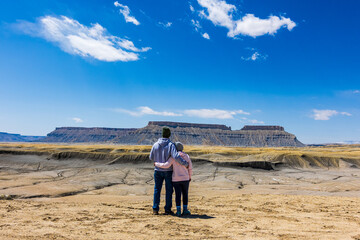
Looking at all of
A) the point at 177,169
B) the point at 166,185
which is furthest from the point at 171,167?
the point at 166,185

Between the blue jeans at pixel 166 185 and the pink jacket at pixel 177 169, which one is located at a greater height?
the pink jacket at pixel 177 169

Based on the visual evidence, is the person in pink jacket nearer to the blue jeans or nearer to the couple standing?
the couple standing

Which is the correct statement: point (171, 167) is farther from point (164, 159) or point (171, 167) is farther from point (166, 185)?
point (166, 185)

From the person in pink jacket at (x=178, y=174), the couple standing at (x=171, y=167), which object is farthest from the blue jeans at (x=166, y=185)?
the person in pink jacket at (x=178, y=174)

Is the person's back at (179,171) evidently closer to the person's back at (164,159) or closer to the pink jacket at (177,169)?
the pink jacket at (177,169)

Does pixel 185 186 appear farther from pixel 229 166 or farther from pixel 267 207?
pixel 229 166

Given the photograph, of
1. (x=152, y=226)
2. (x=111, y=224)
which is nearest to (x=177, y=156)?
(x=152, y=226)

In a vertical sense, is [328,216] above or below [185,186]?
below

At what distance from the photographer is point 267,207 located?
8.00 metres

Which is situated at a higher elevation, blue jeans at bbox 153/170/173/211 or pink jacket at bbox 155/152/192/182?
pink jacket at bbox 155/152/192/182

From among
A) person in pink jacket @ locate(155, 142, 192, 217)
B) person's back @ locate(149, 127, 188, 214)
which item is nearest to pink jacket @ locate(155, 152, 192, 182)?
person in pink jacket @ locate(155, 142, 192, 217)

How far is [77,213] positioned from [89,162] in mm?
35759

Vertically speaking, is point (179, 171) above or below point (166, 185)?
above

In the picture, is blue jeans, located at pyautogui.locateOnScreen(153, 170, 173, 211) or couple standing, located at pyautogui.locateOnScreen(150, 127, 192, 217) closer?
couple standing, located at pyautogui.locateOnScreen(150, 127, 192, 217)
